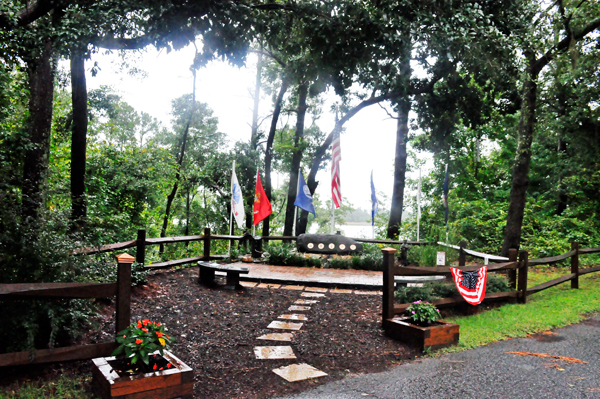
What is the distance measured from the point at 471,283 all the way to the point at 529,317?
120 cm

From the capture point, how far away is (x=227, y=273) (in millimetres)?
8055

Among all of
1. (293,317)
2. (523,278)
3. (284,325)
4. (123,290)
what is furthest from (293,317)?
(523,278)

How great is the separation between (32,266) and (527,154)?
412 inches

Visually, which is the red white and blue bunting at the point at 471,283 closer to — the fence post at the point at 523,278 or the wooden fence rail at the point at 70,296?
the fence post at the point at 523,278

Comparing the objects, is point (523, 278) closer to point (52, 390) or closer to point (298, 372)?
point (298, 372)

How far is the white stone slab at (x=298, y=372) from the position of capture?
4.02m

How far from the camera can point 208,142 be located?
24.5m

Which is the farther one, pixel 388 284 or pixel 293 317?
pixel 293 317

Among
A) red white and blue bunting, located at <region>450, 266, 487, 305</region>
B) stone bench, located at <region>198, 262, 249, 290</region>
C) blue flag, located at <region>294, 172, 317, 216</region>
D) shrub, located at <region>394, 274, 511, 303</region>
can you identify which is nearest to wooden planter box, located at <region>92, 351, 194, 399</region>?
shrub, located at <region>394, 274, 511, 303</region>

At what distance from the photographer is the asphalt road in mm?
3615

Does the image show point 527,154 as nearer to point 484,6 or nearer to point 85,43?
point 484,6

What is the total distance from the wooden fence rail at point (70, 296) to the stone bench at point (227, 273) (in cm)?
431

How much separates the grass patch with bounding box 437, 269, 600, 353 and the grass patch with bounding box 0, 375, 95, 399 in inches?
147

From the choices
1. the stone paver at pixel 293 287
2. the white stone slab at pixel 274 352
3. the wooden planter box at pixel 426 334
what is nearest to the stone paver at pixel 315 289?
the stone paver at pixel 293 287
